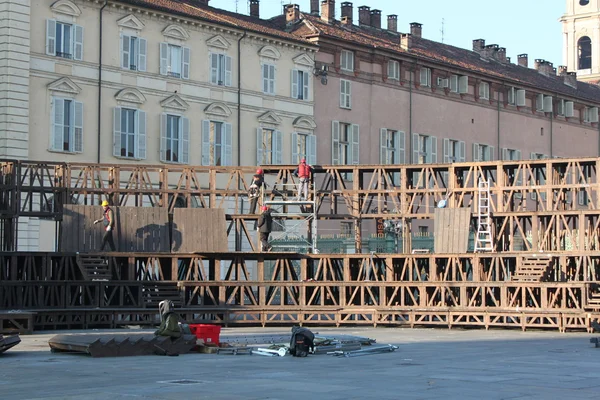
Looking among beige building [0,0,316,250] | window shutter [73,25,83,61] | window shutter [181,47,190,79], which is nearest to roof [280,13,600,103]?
beige building [0,0,316,250]

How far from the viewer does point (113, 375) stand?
22.7 meters

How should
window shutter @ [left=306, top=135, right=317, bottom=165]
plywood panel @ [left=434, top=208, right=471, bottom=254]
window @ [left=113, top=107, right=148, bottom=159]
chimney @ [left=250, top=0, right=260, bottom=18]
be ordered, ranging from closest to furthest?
plywood panel @ [left=434, top=208, right=471, bottom=254]
window @ [left=113, top=107, right=148, bottom=159]
window shutter @ [left=306, top=135, right=317, bottom=165]
chimney @ [left=250, top=0, right=260, bottom=18]

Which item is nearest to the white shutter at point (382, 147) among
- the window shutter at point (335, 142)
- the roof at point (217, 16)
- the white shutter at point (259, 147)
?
the window shutter at point (335, 142)

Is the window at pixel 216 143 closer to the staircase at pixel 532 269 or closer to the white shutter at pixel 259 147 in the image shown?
the white shutter at pixel 259 147

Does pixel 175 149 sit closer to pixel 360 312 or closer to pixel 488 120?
pixel 360 312

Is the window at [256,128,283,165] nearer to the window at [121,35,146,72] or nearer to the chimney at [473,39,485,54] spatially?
the window at [121,35,146,72]

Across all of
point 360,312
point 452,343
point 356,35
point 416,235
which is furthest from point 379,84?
point 452,343

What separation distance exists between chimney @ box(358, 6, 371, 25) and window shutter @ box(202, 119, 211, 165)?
2003 cm

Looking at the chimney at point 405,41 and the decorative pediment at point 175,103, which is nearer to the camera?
the decorative pediment at point 175,103

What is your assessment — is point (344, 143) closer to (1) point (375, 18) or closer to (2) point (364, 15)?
(2) point (364, 15)

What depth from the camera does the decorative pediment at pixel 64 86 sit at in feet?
169

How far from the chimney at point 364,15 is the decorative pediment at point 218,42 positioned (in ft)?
58.2

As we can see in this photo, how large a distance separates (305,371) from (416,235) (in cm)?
4246

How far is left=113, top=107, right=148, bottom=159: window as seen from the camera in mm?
54031
